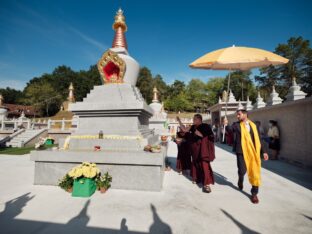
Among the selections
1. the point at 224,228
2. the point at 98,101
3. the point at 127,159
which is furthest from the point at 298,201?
the point at 98,101

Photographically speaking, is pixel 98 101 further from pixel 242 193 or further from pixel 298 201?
pixel 298 201

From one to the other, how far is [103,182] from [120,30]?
5606mm

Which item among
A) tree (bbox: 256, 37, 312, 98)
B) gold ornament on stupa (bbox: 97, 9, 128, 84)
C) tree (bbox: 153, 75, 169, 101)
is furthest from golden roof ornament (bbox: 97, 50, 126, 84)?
A: tree (bbox: 153, 75, 169, 101)

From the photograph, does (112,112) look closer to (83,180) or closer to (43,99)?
(83,180)

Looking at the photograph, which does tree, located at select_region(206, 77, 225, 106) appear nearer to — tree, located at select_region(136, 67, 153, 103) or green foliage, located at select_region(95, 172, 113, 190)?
tree, located at select_region(136, 67, 153, 103)

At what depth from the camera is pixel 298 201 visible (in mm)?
3631

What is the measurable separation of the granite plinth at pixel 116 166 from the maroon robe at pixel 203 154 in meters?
1.07

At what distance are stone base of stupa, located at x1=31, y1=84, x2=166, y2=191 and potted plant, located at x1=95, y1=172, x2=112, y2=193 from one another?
16 centimetres

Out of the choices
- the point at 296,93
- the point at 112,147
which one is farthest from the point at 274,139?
the point at 112,147

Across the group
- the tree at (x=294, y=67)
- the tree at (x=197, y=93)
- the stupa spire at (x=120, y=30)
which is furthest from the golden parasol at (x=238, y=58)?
the tree at (x=197, y=93)

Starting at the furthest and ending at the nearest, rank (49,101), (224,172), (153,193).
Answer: (49,101) → (224,172) → (153,193)

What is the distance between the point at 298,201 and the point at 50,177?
5839mm

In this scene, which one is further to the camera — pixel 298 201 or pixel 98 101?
pixel 98 101

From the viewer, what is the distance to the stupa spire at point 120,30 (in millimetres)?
6562
